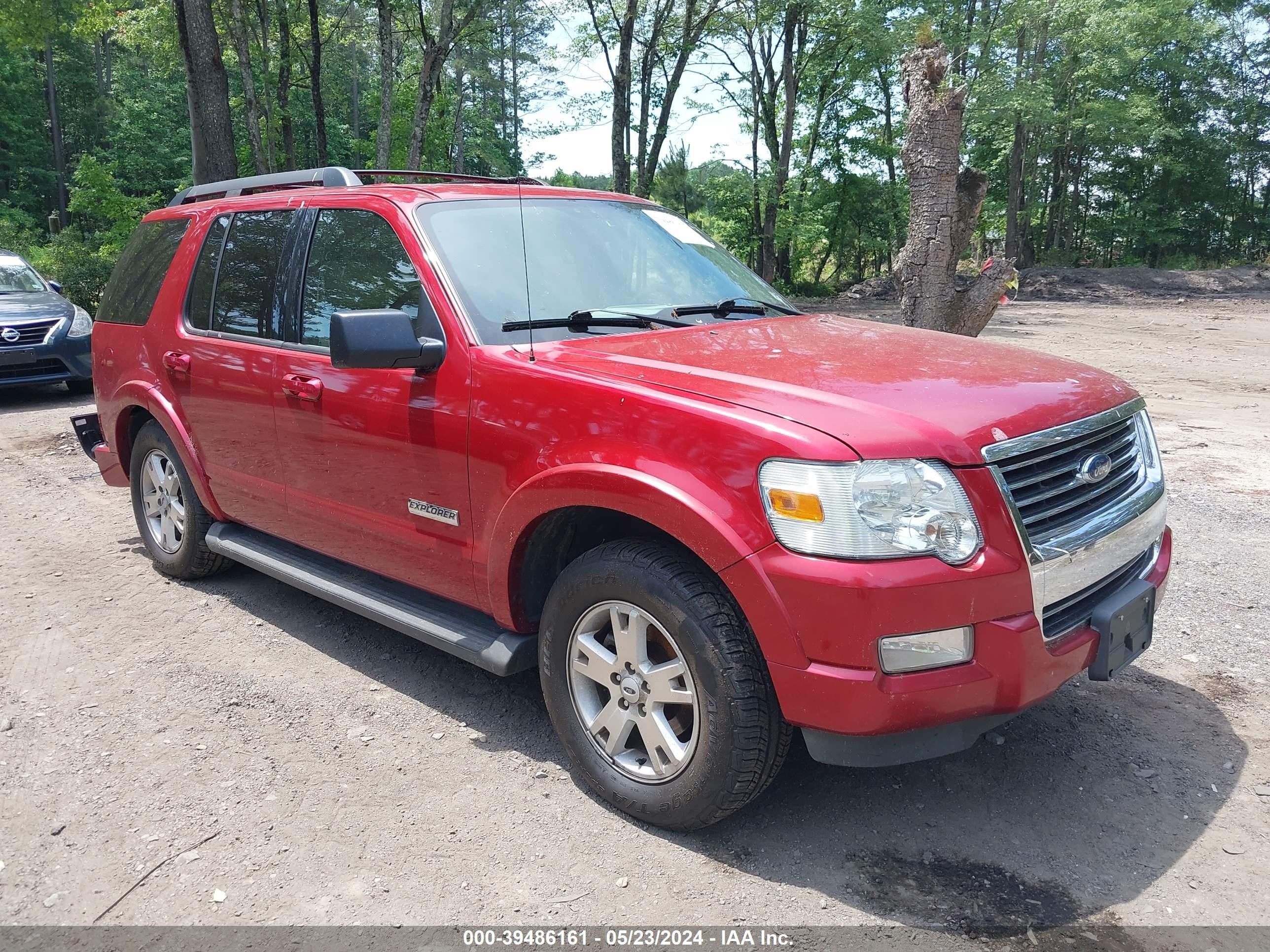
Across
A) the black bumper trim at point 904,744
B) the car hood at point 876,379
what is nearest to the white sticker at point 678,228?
the car hood at point 876,379

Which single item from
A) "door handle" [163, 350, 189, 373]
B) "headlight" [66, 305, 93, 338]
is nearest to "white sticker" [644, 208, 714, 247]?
"door handle" [163, 350, 189, 373]

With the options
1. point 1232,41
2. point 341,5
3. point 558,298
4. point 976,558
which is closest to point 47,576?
point 558,298

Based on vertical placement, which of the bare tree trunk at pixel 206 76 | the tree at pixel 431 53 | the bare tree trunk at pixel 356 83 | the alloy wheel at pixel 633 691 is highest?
the bare tree trunk at pixel 356 83

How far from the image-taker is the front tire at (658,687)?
2.62 meters

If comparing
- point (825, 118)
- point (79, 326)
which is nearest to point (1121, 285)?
point (825, 118)

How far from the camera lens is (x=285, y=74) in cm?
2602

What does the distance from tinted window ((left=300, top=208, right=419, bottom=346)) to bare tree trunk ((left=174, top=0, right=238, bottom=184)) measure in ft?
29.8

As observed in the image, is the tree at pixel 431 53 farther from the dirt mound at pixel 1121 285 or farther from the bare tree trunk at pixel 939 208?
the dirt mound at pixel 1121 285

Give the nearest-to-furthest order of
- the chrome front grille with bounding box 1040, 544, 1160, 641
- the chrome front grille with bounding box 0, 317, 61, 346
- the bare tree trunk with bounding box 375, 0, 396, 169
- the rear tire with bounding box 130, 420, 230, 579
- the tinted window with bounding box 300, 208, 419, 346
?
Result: the chrome front grille with bounding box 1040, 544, 1160, 641, the tinted window with bounding box 300, 208, 419, 346, the rear tire with bounding box 130, 420, 230, 579, the chrome front grille with bounding box 0, 317, 61, 346, the bare tree trunk with bounding box 375, 0, 396, 169

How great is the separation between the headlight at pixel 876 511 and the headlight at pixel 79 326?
10857 mm

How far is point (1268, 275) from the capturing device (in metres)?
29.6

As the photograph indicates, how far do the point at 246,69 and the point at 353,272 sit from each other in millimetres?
22304

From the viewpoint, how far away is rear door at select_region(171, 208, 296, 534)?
412cm

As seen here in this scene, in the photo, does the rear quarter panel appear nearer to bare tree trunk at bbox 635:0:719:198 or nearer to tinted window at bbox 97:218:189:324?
tinted window at bbox 97:218:189:324
